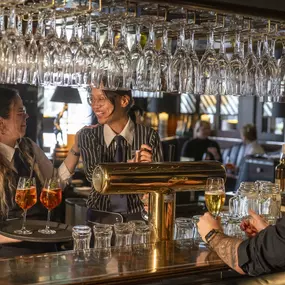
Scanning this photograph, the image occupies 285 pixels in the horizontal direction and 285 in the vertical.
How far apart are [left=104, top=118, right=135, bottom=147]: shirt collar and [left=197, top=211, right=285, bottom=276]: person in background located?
2170 mm

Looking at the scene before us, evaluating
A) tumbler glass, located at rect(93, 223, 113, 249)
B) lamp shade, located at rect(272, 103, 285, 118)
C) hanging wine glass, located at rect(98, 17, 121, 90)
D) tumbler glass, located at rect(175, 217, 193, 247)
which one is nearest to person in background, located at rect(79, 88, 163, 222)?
hanging wine glass, located at rect(98, 17, 121, 90)

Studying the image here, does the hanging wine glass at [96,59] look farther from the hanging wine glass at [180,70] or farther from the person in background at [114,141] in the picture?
the person in background at [114,141]

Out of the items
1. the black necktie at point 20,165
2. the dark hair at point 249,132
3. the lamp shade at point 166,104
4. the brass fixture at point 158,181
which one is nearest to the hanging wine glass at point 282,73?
the brass fixture at point 158,181

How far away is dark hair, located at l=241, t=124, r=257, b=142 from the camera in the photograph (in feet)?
31.8

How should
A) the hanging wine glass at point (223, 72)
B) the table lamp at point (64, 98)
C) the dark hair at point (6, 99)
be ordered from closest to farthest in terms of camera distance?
1. the hanging wine glass at point (223, 72)
2. the dark hair at point (6, 99)
3. the table lamp at point (64, 98)

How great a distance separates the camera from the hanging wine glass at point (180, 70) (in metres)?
3.50

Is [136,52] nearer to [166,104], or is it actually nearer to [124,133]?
[124,133]

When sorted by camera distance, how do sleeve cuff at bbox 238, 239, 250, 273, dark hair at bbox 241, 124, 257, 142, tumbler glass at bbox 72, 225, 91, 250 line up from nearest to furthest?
sleeve cuff at bbox 238, 239, 250, 273
tumbler glass at bbox 72, 225, 91, 250
dark hair at bbox 241, 124, 257, 142

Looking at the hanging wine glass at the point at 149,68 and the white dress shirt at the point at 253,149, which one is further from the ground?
the hanging wine glass at the point at 149,68

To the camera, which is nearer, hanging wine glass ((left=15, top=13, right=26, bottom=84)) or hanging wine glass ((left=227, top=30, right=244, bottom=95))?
hanging wine glass ((left=15, top=13, right=26, bottom=84))

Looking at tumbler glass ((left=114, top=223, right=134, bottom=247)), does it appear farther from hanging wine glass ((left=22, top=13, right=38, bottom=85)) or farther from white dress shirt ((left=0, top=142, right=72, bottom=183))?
white dress shirt ((left=0, top=142, right=72, bottom=183))

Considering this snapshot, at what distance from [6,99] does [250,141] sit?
213 inches

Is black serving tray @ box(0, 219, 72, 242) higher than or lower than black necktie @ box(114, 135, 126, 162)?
lower

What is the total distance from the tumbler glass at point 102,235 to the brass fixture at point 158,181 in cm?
14
